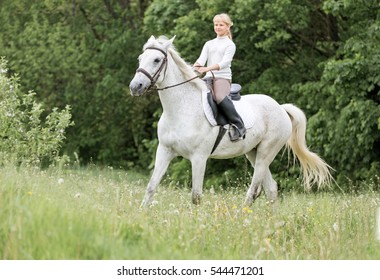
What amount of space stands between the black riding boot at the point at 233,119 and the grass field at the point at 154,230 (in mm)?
1400

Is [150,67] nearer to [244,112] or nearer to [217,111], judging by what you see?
[217,111]

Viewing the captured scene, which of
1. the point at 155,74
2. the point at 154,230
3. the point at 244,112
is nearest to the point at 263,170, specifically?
the point at 244,112

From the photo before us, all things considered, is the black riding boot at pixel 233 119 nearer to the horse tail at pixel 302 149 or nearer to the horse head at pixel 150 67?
the horse head at pixel 150 67

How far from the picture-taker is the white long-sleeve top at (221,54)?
34.4 ft

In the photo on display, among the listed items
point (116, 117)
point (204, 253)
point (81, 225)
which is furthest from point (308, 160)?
point (116, 117)

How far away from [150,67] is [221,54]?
3.53 feet

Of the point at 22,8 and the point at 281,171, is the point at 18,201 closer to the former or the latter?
the point at 281,171

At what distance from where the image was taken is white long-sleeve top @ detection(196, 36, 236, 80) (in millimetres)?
10500

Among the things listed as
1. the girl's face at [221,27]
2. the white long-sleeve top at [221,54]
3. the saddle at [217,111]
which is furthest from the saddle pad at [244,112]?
the girl's face at [221,27]

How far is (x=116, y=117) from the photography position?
33.8 m

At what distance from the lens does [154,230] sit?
290 inches

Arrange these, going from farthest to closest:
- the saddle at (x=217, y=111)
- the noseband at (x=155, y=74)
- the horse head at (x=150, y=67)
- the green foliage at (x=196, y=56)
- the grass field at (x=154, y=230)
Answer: the green foliage at (x=196, y=56)
the saddle at (x=217, y=111)
the noseband at (x=155, y=74)
the horse head at (x=150, y=67)
the grass field at (x=154, y=230)

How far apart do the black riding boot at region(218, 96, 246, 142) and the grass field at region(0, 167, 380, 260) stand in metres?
1.40

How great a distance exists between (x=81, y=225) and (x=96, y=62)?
26.6m
